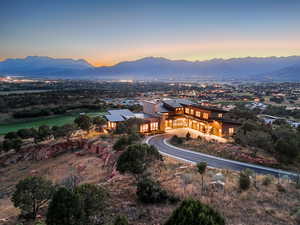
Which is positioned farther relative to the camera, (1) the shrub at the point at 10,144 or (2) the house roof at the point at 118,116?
(2) the house roof at the point at 118,116

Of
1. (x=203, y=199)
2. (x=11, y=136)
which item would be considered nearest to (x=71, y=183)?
(x=203, y=199)

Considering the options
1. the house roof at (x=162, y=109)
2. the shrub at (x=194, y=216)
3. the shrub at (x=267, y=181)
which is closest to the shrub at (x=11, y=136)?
the house roof at (x=162, y=109)

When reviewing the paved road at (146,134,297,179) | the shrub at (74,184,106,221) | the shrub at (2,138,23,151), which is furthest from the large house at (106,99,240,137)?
the shrub at (74,184,106,221)

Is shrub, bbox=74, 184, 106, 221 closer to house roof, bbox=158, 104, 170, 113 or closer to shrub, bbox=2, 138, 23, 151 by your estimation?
shrub, bbox=2, 138, 23, 151

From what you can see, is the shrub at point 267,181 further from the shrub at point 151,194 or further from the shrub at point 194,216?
the shrub at point 194,216

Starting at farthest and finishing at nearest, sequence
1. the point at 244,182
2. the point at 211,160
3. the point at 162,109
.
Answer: the point at 162,109
the point at 211,160
the point at 244,182

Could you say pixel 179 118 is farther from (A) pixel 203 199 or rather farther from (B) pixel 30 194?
(B) pixel 30 194

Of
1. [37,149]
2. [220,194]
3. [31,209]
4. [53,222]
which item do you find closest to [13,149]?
[37,149]
